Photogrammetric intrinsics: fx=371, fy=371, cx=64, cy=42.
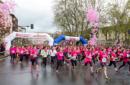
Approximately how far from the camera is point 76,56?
26875mm

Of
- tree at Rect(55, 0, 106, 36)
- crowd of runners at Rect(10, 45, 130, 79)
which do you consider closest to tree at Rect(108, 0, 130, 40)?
tree at Rect(55, 0, 106, 36)

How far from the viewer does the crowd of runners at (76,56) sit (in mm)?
21312

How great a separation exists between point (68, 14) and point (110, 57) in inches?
1688

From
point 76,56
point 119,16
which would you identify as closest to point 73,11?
point 119,16

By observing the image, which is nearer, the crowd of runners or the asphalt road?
the asphalt road

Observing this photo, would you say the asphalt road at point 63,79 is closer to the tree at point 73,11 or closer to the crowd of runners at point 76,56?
the crowd of runners at point 76,56

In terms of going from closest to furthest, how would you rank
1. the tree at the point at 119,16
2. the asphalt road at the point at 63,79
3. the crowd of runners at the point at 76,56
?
the asphalt road at the point at 63,79 < the crowd of runners at the point at 76,56 < the tree at the point at 119,16

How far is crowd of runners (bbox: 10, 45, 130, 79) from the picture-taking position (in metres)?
21.3

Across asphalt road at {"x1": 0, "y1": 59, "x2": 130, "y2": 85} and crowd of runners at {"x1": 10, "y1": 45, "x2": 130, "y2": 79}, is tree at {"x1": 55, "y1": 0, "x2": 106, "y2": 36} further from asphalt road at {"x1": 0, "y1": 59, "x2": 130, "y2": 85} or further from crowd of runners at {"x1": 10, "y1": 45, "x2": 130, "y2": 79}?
asphalt road at {"x1": 0, "y1": 59, "x2": 130, "y2": 85}

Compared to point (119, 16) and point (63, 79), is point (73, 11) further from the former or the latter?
point (63, 79)

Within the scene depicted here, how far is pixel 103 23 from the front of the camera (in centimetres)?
6319

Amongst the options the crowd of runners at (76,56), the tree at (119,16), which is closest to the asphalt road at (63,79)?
the crowd of runners at (76,56)

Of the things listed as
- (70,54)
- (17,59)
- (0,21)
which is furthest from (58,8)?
(70,54)

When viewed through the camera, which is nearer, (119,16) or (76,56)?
(76,56)
